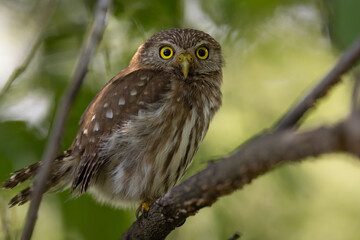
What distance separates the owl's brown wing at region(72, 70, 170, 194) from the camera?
352cm

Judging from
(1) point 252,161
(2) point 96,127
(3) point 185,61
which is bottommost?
(1) point 252,161

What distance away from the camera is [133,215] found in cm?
411

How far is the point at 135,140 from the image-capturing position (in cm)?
350

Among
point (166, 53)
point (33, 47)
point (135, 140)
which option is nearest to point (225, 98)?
point (166, 53)

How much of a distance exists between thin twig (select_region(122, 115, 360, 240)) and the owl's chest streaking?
763 mm

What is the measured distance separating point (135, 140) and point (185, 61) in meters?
0.81

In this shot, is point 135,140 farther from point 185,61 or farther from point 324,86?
point 324,86

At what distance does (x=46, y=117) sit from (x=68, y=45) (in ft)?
2.45

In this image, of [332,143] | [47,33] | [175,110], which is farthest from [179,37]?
[332,143]

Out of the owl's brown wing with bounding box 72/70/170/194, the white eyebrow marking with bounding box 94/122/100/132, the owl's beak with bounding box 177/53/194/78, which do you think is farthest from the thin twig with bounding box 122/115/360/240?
the owl's beak with bounding box 177/53/194/78

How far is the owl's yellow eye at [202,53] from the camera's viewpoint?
413 centimetres

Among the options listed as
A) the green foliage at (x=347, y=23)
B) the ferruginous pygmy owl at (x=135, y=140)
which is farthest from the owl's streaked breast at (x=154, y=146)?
the green foliage at (x=347, y=23)

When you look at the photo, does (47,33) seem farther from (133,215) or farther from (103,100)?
(133,215)

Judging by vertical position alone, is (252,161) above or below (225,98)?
below
